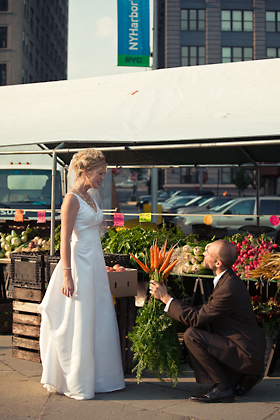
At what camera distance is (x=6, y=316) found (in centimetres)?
684

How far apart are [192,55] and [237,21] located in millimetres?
6059

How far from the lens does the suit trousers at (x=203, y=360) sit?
4031 millimetres

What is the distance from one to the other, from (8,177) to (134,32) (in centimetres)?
599

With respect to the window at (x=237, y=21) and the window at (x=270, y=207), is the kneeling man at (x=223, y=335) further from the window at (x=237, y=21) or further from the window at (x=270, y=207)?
the window at (x=237, y=21)

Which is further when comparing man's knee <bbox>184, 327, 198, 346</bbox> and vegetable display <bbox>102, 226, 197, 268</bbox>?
vegetable display <bbox>102, 226, 197, 268</bbox>

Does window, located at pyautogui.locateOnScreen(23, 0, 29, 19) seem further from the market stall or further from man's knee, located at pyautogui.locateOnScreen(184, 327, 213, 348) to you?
man's knee, located at pyautogui.locateOnScreen(184, 327, 213, 348)

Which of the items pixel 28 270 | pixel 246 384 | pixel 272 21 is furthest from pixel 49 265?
pixel 272 21

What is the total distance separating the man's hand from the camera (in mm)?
4246

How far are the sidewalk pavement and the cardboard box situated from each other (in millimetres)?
883

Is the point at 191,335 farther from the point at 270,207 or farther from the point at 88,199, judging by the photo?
the point at 270,207

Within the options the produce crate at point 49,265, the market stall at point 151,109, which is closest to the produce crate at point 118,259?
the produce crate at point 49,265

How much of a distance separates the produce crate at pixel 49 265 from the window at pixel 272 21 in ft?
167

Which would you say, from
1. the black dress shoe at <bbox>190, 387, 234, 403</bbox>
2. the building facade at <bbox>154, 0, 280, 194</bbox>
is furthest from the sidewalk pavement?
the building facade at <bbox>154, 0, 280, 194</bbox>

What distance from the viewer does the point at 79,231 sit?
14.1 ft
